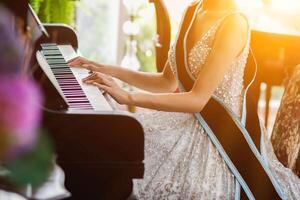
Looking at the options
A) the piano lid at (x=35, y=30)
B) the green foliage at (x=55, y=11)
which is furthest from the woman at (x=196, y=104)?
the green foliage at (x=55, y=11)

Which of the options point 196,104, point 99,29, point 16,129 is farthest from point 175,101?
point 99,29

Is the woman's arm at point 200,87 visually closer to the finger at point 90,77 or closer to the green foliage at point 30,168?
the finger at point 90,77

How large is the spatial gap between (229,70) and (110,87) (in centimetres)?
39

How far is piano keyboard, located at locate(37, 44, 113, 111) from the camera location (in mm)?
1813

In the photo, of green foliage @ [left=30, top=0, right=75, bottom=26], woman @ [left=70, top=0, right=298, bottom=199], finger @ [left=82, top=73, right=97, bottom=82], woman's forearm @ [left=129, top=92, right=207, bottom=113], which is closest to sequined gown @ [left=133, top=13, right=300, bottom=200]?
woman @ [left=70, top=0, right=298, bottom=199]

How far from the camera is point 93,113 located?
166 centimetres

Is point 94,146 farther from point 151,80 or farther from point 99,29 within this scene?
point 99,29

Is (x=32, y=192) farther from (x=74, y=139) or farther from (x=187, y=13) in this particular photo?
(x=187, y=13)

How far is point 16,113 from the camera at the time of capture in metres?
1.35

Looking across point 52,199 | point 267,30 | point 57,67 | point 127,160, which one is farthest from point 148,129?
point 267,30

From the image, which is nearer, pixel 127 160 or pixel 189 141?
pixel 127 160

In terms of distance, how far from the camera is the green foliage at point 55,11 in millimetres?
3746

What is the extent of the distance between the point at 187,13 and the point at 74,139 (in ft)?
2.72

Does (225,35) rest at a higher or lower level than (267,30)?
higher
